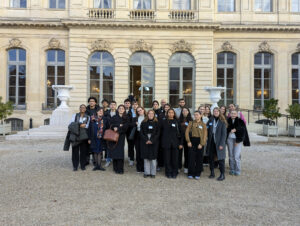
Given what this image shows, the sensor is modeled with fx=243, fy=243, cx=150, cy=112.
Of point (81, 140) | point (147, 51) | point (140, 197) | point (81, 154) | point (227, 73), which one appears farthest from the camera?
point (227, 73)

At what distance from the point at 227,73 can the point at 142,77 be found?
682 cm

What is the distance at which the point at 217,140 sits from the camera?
6008mm

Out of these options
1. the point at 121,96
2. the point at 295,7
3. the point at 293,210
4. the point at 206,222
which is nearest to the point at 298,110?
the point at 295,7

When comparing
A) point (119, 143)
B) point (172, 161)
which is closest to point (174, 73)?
point (119, 143)

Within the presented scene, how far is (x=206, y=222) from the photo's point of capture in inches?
142

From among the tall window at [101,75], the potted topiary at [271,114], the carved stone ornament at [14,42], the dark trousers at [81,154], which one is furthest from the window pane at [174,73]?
the dark trousers at [81,154]

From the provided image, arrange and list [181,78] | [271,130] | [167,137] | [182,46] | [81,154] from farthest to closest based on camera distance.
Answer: [181,78] < [182,46] < [271,130] < [81,154] < [167,137]

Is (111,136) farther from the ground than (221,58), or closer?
closer

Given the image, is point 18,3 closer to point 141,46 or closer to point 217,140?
point 141,46

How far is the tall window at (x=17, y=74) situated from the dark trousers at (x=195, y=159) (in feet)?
55.1

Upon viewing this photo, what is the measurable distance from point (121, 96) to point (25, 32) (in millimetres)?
8769

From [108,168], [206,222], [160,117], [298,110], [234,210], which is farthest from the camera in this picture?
[298,110]

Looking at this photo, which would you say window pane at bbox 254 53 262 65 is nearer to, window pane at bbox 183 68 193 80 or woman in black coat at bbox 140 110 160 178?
window pane at bbox 183 68 193 80

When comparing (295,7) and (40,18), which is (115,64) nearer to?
(40,18)
